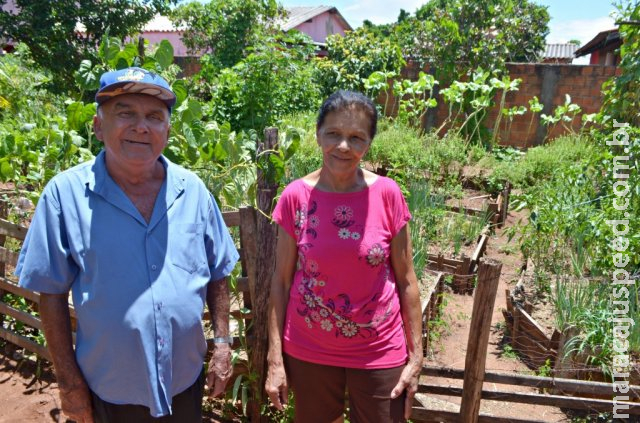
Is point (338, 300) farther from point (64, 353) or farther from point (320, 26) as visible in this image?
point (320, 26)

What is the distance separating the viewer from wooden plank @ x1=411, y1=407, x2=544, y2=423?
271 cm

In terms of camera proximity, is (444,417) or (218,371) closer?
(218,371)

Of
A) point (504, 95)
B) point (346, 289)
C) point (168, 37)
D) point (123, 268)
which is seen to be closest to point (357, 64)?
point (504, 95)

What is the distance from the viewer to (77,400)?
5.98ft

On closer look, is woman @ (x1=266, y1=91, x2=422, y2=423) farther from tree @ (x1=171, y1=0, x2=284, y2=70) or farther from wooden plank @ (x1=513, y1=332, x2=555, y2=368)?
tree @ (x1=171, y1=0, x2=284, y2=70)

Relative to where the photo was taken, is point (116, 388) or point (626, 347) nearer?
point (116, 388)

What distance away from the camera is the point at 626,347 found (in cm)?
318

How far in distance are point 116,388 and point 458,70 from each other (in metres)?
10.2

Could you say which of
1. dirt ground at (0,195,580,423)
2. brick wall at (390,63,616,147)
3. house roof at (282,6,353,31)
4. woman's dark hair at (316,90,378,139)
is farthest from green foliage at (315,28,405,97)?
house roof at (282,6,353,31)

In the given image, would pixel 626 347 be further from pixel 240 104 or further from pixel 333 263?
pixel 240 104

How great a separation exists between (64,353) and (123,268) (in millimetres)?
361

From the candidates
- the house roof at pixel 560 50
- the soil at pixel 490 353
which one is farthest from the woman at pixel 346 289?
the house roof at pixel 560 50

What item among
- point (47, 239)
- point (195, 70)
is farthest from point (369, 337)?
point (195, 70)

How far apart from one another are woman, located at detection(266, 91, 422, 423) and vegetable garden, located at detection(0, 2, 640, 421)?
26.4 inches
